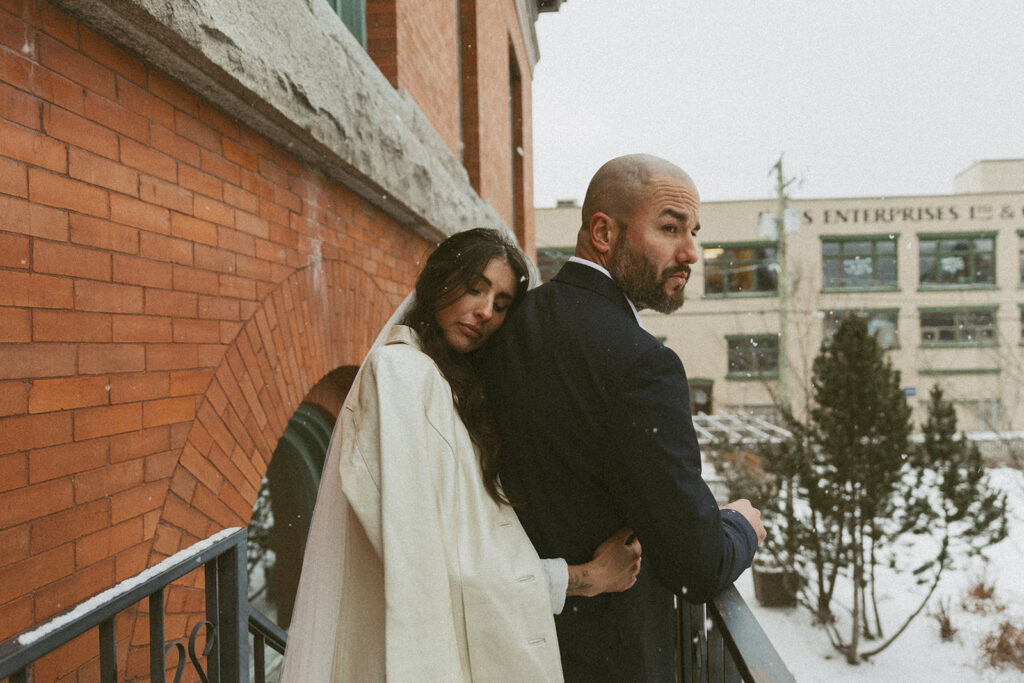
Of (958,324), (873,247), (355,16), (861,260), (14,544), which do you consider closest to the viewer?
(14,544)

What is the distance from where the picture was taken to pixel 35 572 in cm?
145

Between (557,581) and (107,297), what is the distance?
1.33m

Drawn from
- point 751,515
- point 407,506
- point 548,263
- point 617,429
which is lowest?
point 751,515

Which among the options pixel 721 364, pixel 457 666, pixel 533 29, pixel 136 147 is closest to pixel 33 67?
pixel 136 147

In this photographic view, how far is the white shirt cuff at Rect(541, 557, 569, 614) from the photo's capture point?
5.30 ft

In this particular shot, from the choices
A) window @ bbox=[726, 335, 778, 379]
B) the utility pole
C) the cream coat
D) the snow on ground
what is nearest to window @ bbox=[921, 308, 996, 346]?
window @ bbox=[726, 335, 778, 379]

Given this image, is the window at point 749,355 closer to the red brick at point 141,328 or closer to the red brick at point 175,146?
the red brick at point 175,146

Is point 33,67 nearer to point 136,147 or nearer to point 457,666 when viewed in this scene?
point 136,147

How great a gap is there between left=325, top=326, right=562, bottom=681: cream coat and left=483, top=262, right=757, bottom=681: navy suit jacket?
0.16 meters

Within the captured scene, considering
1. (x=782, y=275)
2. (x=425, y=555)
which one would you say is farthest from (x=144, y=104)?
(x=782, y=275)

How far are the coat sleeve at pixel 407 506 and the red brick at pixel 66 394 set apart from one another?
670 mm

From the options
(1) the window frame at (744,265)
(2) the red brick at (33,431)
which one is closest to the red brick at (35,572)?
(2) the red brick at (33,431)

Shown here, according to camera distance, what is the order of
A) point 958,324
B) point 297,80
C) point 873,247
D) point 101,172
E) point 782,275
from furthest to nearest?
point 873,247 → point 958,324 → point 782,275 → point 297,80 → point 101,172

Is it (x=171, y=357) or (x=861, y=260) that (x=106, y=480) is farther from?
(x=861, y=260)
